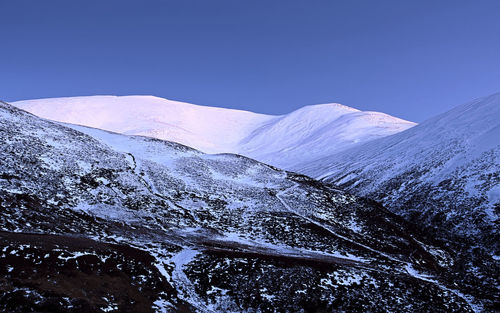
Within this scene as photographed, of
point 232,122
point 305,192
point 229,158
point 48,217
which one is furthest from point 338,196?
point 232,122

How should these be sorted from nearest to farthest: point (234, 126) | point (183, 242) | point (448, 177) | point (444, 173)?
1. point (183, 242)
2. point (448, 177)
3. point (444, 173)
4. point (234, 126)

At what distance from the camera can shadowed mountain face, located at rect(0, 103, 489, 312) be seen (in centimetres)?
1476

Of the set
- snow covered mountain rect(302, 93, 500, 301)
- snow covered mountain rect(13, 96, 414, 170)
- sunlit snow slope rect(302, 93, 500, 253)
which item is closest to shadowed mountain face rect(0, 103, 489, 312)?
snow covered mountain rect(302, 93, 500, 301)

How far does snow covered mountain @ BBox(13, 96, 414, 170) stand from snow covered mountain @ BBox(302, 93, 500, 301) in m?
41.1

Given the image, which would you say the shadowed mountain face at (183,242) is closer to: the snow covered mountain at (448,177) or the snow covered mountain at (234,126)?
the snow covered mountain at (448,177)

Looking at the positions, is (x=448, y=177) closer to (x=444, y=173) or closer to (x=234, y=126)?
(x=444, y=173)

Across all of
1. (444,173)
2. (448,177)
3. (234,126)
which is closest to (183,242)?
(448,177)

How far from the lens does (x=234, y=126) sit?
627 ft

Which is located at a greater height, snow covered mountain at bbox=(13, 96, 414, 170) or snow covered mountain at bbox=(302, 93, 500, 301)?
snow covered mountain at bbox=(13, 96, 414, 170)

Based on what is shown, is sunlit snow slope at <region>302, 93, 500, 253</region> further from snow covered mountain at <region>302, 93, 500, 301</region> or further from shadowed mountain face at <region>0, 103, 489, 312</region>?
shadowed mountain face at <region>0, 103, 489, 312</region>

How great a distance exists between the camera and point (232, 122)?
199 metres

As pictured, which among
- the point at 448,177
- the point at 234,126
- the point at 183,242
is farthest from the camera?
the point at 234,126

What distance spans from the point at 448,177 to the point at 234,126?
154650mm

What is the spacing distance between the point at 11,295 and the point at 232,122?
621ft
